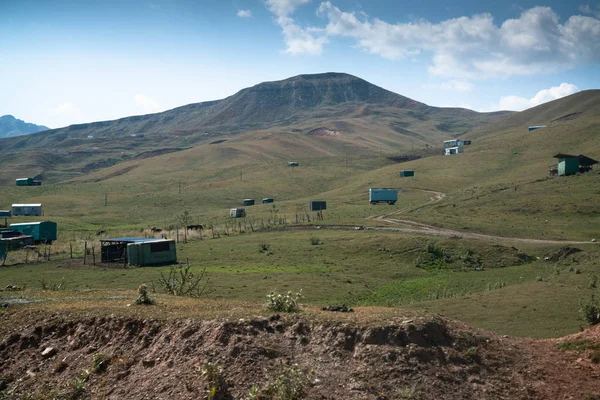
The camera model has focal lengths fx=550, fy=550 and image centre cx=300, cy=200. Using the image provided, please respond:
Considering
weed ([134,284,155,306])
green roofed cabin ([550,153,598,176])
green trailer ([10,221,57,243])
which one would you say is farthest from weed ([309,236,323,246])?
green roofed cabin ([550,153,598,176])

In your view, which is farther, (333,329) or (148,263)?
(148,263)

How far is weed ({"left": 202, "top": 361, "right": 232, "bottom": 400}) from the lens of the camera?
1310 centimetres

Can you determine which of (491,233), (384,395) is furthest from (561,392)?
(491,233)

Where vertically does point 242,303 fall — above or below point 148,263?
above

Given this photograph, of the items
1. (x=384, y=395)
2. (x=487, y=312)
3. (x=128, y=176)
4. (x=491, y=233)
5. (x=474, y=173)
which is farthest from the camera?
(x=128, y=176)

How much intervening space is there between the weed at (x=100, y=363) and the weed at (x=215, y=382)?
373 cm

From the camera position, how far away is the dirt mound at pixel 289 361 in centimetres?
1322

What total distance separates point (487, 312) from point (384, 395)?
16962 millimetres

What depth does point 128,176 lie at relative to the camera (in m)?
166

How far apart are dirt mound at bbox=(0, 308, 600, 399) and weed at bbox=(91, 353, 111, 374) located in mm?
29

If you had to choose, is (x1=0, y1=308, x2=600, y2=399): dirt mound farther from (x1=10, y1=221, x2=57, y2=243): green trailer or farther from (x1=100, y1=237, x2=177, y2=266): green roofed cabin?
(x1=10, y1=221, x2=57, y2=243): green trailer

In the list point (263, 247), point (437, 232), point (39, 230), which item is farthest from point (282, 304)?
point (39, 230)

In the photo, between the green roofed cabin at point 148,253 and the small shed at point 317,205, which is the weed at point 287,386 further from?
the small shed at point 317,205

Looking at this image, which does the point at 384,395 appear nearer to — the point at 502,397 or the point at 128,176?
the point at 502,397
